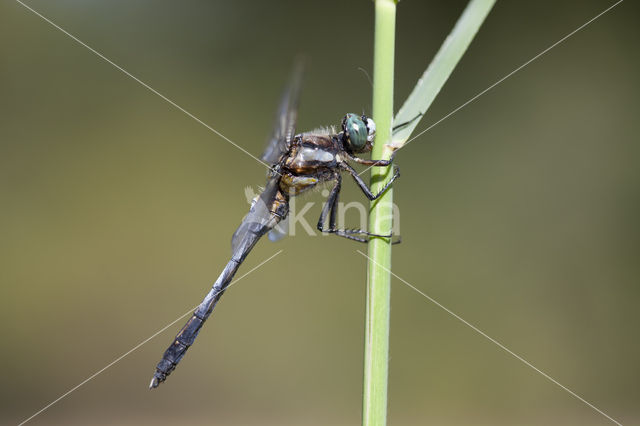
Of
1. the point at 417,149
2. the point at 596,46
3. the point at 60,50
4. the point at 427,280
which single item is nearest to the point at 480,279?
the point at 427,280

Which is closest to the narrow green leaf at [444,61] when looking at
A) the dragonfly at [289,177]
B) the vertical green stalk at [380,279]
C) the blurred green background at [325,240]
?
the vertical green stalk at [380,279]

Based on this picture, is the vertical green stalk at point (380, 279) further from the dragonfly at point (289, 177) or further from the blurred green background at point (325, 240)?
the blurred green background at point (325, 240)

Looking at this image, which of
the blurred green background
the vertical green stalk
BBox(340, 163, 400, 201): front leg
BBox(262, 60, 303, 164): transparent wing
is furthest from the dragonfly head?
the blurred green background

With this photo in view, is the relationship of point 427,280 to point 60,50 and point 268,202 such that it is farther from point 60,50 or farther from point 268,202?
point 60,50

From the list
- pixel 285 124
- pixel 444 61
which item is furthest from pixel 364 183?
pixel 444 61

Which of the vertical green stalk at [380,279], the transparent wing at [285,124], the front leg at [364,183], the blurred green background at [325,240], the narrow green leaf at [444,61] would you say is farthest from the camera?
the blurred green background at [325,240]

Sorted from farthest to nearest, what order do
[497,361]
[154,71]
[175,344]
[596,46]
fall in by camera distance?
1. [154,71]
2. [596,46]
3. [497,361]
4. [175,344]

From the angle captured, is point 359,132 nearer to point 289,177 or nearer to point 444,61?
point 289,177
